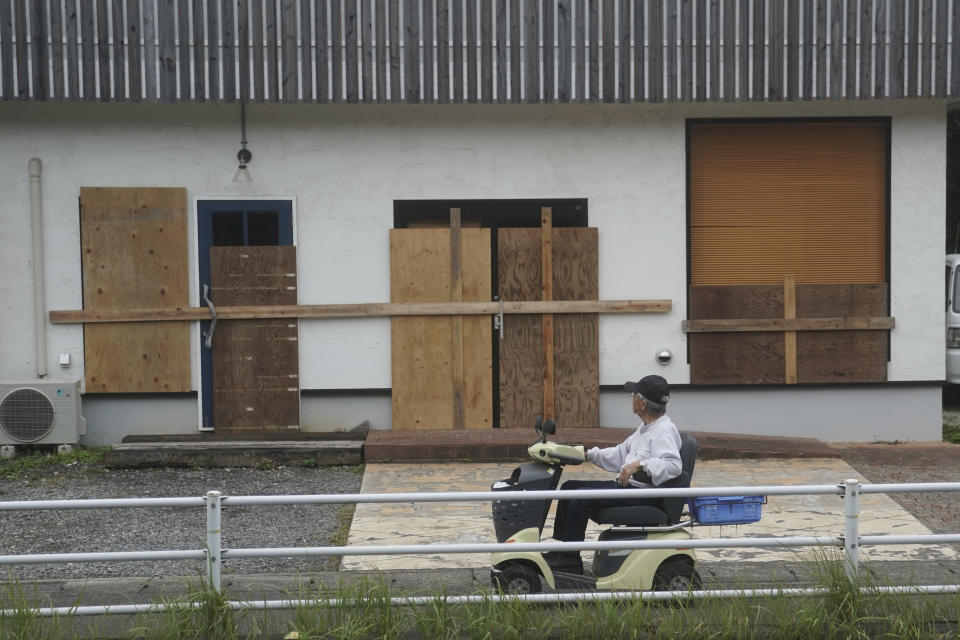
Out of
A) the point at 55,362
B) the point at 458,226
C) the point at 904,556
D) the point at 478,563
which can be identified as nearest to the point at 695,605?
the point at 478,563

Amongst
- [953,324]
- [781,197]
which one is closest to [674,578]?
→ [781,197]

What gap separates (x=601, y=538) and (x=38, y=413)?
7401mm

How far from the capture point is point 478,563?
7863 mm

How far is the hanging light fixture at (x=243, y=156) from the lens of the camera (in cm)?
1229

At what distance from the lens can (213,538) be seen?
6148 mm

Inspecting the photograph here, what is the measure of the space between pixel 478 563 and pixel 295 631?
215 centimetres

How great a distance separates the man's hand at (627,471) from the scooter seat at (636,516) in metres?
0.16

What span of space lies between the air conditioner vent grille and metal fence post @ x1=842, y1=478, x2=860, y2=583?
8561mm

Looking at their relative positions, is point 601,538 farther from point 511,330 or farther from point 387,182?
point 387,182

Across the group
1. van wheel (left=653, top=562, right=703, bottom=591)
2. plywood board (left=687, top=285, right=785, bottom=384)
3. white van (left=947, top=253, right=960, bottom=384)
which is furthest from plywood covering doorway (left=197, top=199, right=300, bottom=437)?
white van (left=947, top=253, right=960, bottom=384)

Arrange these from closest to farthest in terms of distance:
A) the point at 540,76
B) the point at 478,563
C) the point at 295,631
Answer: the point at 295,631 < the point at 478,563 < the point at 540,76

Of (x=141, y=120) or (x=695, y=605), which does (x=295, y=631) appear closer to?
(x=695, y=605)

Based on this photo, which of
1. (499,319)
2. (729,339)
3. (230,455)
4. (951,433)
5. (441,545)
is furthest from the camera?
(951,433)

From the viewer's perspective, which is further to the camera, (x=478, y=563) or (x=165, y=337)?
(x=165, y=337)
